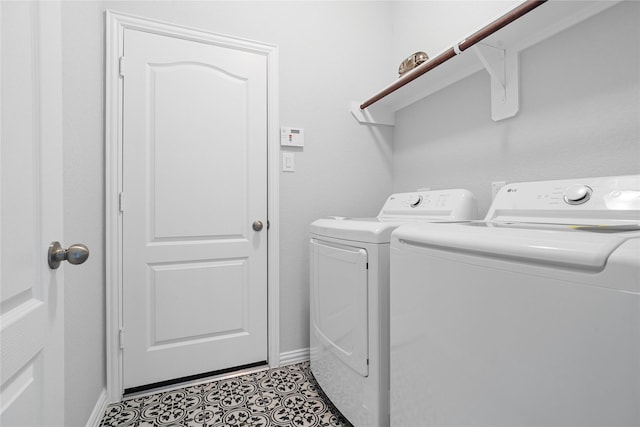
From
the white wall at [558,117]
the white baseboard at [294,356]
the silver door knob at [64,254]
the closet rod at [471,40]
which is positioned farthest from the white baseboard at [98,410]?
the closet rod at [471,40]

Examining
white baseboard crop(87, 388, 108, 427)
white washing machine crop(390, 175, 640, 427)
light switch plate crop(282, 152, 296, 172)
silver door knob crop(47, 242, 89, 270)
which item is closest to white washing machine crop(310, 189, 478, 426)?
white washing machine crop(390, 175, 640, 427)

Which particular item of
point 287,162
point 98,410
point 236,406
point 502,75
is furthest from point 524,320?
point 98,410

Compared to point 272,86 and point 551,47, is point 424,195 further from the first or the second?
point 272,86

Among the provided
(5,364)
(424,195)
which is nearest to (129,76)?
(5,364)

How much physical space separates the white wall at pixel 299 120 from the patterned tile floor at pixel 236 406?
21 centimetres

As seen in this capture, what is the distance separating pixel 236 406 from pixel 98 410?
625 millimetres

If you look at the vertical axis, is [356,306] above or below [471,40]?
A: below

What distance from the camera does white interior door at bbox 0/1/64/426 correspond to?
481 mm

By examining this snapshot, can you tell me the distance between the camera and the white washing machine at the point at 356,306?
1.11 m

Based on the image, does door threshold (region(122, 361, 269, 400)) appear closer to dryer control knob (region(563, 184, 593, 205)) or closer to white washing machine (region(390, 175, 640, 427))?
white washing machine (region(390, 175, 640, 427))

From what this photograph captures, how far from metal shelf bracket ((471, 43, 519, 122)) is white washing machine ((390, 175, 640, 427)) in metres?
0.55

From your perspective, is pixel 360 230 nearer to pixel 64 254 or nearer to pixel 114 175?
pixel 64 254

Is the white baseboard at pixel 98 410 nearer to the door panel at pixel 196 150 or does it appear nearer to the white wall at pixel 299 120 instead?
the white wall at pixel 299 120

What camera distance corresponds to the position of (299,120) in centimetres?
195
